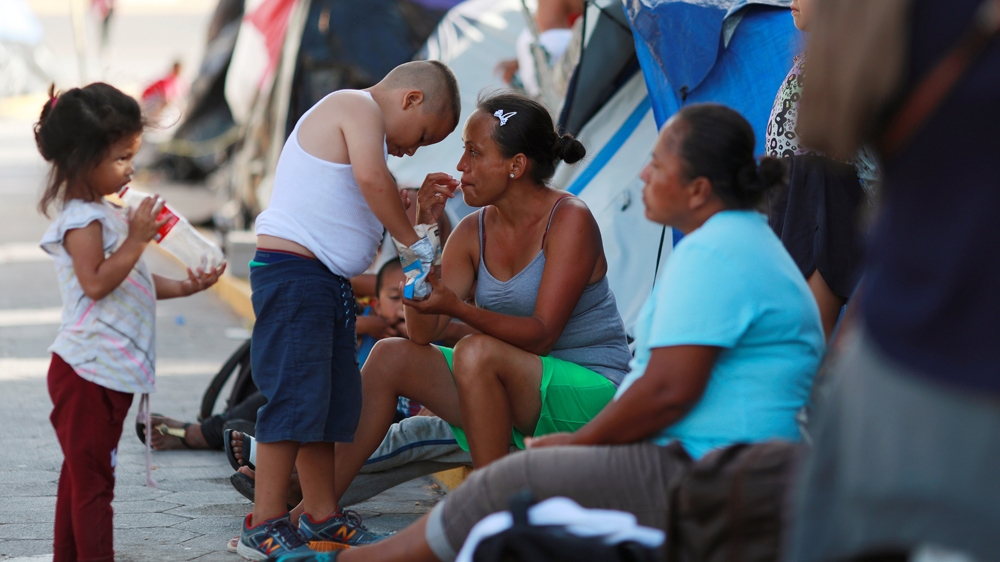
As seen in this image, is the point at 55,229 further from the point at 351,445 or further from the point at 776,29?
the point at 776,29

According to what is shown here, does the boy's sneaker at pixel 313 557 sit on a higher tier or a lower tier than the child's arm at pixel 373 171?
lower

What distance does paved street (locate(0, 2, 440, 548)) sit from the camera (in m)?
3.21

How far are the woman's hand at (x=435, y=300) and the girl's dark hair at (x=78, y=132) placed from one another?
3.00 ft

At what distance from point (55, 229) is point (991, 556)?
7.94 ft

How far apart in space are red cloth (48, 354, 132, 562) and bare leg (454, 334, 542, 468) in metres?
0.95

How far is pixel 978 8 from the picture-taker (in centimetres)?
132

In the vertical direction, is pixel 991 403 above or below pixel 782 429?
above

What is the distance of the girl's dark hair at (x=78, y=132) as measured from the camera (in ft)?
9.35

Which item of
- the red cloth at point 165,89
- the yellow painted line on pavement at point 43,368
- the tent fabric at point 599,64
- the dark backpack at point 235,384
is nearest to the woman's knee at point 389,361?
the dark backpack at point 235,384

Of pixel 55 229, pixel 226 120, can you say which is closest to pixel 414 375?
pixel 55 229

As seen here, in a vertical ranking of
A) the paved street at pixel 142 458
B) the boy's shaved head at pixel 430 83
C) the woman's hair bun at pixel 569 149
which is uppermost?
the boy's shaved head at pixel 430 83

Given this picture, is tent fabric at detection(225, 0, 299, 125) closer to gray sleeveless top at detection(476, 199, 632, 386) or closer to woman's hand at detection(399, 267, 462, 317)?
gray sleeveless top at detection(476, 199, 632, 386)

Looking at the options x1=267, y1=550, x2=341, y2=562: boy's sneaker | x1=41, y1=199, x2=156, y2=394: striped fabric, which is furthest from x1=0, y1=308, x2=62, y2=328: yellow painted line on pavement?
x1=267, y1=550, x2=341, y2=562: boy's sneaker

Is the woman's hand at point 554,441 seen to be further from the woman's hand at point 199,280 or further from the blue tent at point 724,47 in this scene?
the blue tent at point 724,47
